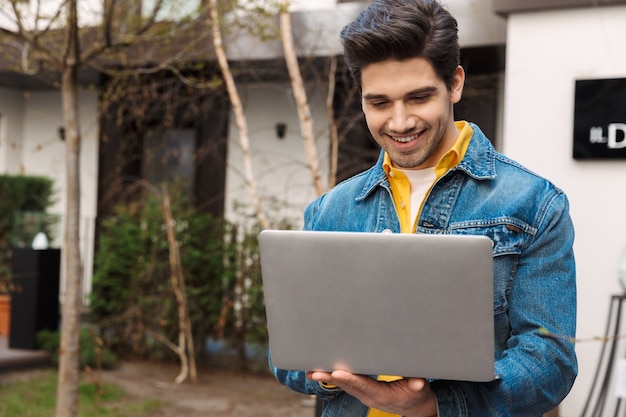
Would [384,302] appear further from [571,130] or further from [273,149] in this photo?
[273,149]

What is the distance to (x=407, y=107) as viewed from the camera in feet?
5.53

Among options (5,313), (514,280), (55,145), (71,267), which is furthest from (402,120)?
(55,145)

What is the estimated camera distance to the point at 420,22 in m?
1.67

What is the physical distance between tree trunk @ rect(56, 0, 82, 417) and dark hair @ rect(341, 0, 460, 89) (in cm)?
349

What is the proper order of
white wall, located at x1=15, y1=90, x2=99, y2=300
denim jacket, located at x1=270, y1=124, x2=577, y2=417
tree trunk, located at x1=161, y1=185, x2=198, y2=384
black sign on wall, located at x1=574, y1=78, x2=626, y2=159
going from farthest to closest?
1. white wall, located at x1=15, y1=90, x2=99, y2=300
2. tree trunk, located at x1=161, y1=185, x2=198, y2=384
3. black sign on wall, located at x1=574, y1=78, x2=626, y2=159
4. denim jacket, located at x1=270, y1=124, x2=577, y2=417

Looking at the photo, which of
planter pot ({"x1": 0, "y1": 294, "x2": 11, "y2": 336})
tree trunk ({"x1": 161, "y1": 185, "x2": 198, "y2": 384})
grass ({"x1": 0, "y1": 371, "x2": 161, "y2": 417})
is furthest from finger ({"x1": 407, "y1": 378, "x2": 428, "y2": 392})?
planter pot ({"x1": 0, "y1": 294, "x2": 11, "y2": 336})

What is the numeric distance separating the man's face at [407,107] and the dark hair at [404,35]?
0.7 inches

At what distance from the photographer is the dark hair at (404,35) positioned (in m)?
1.65

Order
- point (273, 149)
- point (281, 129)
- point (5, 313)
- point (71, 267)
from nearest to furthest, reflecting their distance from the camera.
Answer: point (71, 267), point (5, 313), point (281, 129), point (273, 149)

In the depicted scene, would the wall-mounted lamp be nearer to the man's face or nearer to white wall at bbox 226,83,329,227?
white wall at bbox 226,83,329,227

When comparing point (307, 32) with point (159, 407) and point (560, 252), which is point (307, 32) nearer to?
point (159, 407)

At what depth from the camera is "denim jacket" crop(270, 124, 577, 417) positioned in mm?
1543

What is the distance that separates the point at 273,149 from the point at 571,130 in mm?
4474

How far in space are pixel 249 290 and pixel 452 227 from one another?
20.6 feet
